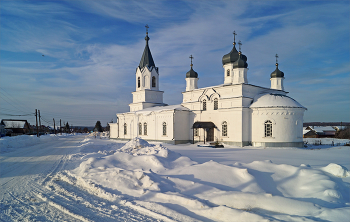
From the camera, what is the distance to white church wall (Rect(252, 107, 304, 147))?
21234 mm

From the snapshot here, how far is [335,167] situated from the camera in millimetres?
8109

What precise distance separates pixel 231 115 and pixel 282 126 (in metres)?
4.75

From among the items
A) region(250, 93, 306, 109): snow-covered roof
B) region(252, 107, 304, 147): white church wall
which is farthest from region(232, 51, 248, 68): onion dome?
region(252, 107, 304, 147): white church wall

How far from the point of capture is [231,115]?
22.9 meters

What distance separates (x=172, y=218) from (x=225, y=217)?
113 centimetres

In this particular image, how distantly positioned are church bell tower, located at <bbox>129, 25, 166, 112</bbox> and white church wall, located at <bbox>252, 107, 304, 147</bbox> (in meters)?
16.7

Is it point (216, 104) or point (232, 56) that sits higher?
point (232, 56)

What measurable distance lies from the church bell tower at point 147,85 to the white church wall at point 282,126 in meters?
16.7

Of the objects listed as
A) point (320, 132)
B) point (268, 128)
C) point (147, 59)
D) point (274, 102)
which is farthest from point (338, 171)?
point (320, 132)

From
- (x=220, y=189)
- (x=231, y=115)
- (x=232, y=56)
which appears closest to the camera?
(x=220, y=189)

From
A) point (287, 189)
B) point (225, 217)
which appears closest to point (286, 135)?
point (287, 189)

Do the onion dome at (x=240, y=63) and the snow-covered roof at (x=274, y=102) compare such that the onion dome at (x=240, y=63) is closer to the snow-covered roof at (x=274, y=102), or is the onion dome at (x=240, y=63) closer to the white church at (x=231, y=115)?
the white church at (x=231, y=115)

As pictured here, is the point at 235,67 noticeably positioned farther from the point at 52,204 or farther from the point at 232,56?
the point at 52,204

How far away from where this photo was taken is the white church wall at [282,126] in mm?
21234
